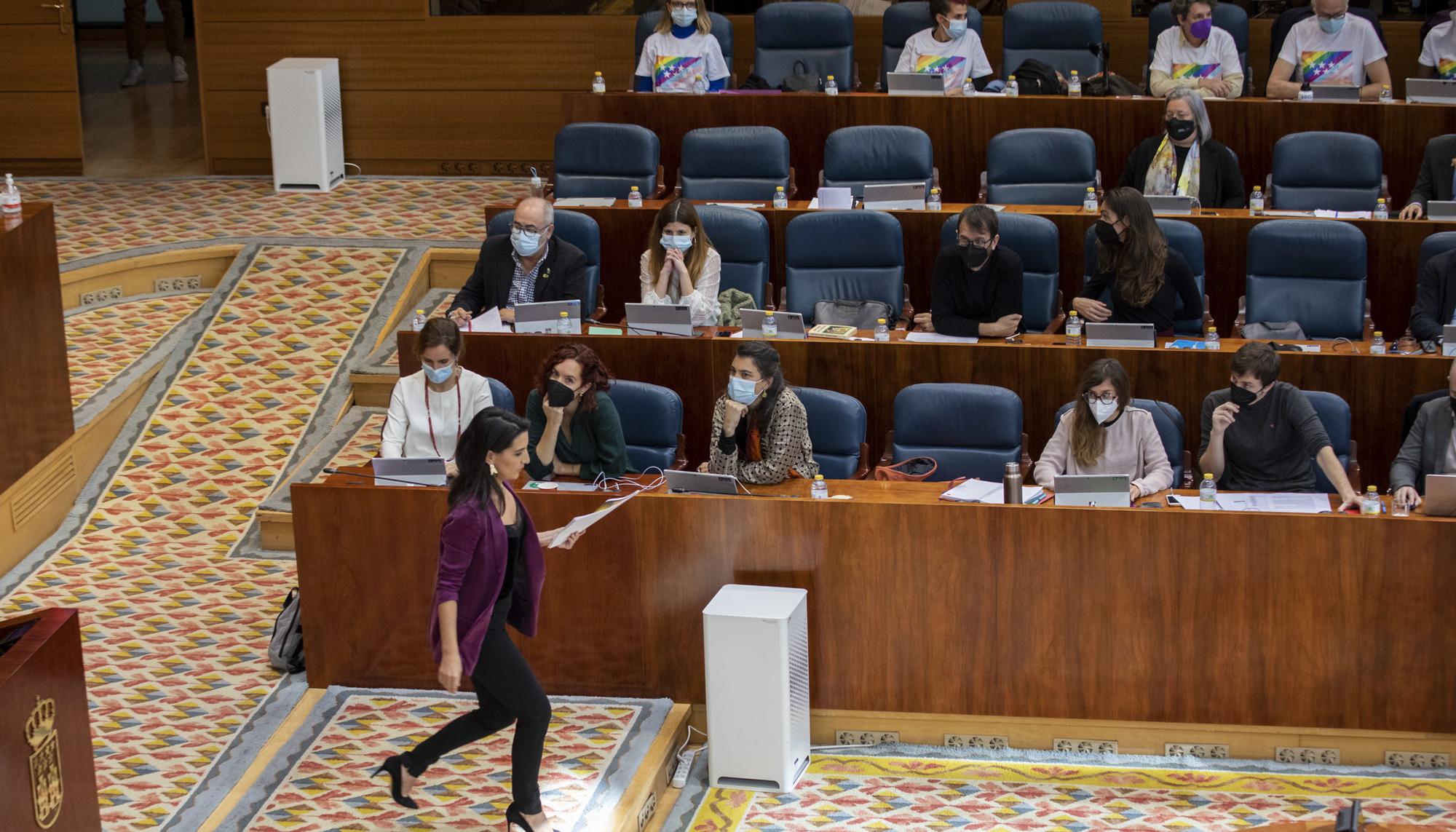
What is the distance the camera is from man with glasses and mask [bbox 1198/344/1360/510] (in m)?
5.32

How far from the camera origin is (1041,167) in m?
7.28

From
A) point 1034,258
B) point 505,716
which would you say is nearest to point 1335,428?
point 1034,258

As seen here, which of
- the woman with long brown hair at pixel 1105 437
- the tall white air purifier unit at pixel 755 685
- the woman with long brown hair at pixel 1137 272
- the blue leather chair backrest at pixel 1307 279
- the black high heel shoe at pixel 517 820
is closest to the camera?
the black high heel shoe at pixel 517 820

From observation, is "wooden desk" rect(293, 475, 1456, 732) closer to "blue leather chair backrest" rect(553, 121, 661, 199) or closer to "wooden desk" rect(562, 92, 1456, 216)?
"blue leather chair backrest" rect(553, 121, 661, 199)

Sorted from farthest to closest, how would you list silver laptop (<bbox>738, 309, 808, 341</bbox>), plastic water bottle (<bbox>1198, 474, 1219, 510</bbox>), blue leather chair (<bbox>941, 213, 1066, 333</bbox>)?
blue leather chair (<bbox>941, 213, 1066, 333</bbox>), silver laptop (<bbox>738, 309, 808, 341</bbox>), plastic water bottle (<bbox>1198, 474, 1219, 510</bbox>)

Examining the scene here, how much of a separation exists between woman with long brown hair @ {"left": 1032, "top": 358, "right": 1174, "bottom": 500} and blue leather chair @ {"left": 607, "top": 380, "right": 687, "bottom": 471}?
119 centimetres

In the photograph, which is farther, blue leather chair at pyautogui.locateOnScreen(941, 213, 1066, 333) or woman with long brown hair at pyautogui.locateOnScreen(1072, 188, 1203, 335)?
blue leather chair at pyautogui.locateOnScreen(941, 213, 1066, 333)

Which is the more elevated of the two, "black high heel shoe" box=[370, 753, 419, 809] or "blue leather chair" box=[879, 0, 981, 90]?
"blue leather chair" box=[879, 0, 981, 90]

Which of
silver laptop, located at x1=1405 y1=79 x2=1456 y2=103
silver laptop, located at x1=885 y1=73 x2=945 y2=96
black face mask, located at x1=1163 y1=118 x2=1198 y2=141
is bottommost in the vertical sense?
black face mask, located at x1=1163 y1=118 x2=1198 y2=141

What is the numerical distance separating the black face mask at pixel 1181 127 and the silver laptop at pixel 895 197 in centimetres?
104

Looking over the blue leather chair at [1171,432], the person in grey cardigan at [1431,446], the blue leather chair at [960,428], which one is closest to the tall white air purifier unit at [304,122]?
the blue leather chair at [960,428]

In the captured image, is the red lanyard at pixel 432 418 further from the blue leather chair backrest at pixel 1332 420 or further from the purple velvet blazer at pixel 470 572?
the blue leather chair backrest at pixel 1332 420

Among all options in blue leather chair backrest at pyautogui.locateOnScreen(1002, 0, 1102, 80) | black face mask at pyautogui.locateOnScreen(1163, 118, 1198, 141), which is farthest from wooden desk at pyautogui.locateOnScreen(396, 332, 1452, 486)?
blue leather chair backrest at pyautogui.locateOnScreen(1002, 0, 1102, 80)

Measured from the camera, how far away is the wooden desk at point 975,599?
4816 millimetres
